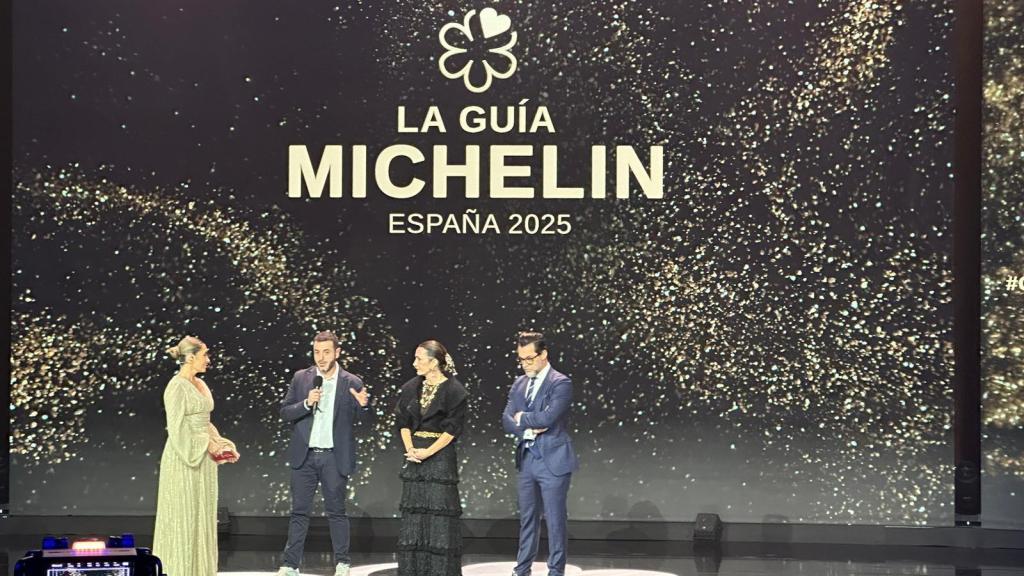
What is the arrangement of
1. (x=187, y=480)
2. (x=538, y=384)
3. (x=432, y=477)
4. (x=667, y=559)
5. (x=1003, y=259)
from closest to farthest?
(x=187, y=480)
(x=432, y=477)
(x=538, y=384)
(x=667, y=559)
(x=1003, y=259)

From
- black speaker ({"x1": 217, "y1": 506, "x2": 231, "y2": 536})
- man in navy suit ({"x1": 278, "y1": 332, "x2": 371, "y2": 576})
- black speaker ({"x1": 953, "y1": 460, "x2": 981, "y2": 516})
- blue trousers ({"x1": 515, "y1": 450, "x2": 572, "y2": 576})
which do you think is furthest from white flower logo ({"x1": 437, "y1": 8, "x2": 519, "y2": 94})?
black speaker ({"x1": 953, "y1": 460, "x2": 981, "y2": 516})

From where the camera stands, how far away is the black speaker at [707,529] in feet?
27.8

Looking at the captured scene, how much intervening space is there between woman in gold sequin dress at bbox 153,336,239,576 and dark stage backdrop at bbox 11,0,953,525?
2.42 m

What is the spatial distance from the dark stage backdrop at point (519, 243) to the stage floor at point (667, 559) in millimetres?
285

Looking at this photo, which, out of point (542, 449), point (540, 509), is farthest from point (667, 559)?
point (542, 449)

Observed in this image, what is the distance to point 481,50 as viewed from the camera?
877 cm

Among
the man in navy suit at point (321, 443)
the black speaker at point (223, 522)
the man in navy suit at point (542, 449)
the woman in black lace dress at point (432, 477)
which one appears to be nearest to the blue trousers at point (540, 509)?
the man in navy suit at point (542, 449)

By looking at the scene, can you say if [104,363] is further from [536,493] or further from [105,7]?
[536,493]

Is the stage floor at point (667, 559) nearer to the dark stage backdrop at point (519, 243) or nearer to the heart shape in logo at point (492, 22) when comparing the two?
the dark stage backdrop at point (519, 243)

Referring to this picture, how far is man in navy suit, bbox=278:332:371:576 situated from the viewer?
287 inches

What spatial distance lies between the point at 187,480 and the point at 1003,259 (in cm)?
525

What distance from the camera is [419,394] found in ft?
22.5

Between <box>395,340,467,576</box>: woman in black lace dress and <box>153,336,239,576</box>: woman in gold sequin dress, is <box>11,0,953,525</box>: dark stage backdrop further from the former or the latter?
<box>153,336,239,576</box>: woman in gold sequin dress

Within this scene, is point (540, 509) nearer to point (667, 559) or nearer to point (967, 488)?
point (667, 559)
